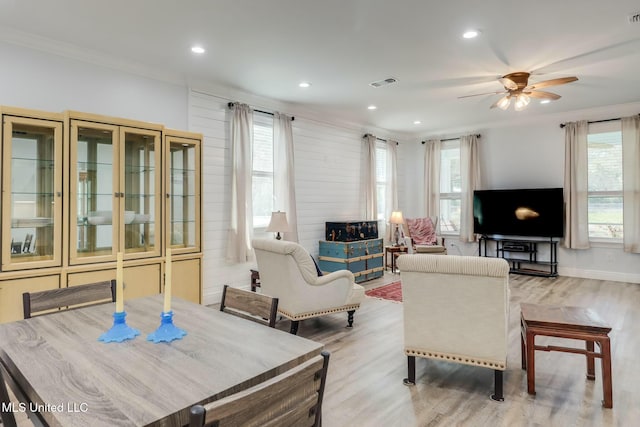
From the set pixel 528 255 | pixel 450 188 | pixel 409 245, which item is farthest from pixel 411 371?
pixel 450 188

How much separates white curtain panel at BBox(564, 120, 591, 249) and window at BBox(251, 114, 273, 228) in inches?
206

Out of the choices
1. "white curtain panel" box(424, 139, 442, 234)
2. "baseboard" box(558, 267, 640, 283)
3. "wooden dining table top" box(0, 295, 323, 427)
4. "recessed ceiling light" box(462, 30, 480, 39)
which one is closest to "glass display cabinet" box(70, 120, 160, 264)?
"wooden dining table top" box(0, 295, 323, 427)

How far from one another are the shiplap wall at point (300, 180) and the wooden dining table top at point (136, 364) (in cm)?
312

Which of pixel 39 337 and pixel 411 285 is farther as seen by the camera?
pixel 411 285

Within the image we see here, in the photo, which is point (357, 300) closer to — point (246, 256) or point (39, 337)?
point (246, 256)

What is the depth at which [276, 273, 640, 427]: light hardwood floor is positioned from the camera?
2.28m

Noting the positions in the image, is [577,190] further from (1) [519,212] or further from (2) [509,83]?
(2) [509,83]

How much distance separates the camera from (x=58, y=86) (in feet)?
12.1

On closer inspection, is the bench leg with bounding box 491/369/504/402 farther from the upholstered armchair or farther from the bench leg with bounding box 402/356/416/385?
the upholstered armchair

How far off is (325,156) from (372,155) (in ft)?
4.17

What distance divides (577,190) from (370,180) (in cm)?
362

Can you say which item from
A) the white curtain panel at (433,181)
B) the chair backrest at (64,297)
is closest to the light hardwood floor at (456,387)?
the chair backrest at (64,297)

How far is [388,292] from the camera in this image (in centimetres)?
554

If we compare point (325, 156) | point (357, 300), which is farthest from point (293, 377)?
point (325, 156)
